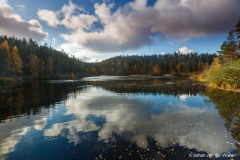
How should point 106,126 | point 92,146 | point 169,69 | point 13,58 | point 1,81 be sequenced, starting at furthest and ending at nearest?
1. point 169,69
2. point 13,58
3. point 1,81
4. point 106,126
5. point 92,146

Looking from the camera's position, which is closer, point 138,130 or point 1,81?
point 138,130

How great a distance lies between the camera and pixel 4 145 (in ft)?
28.1

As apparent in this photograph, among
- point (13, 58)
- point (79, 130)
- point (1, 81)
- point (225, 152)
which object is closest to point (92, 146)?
point (79, 130)

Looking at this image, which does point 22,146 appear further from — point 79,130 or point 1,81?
point 1,81

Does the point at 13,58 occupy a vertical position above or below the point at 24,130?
above

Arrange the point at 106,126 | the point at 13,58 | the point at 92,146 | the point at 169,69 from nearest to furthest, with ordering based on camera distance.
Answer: the point at 92,146 < the point at 106,126 < the point at 13,58 < the point at 169,69

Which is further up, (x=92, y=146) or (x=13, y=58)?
(x=13, y=58)

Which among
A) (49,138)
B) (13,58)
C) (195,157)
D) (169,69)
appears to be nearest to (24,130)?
(49,138)

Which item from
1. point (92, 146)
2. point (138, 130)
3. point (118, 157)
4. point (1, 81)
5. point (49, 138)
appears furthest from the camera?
point (1, 81)

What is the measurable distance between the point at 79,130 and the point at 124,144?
4.32 meters

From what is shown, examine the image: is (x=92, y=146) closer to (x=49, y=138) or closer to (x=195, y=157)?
(x=49, y=138)

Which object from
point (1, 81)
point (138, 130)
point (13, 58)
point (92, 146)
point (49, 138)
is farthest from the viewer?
point (13, 58)

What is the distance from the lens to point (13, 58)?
7344cm

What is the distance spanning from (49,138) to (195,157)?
960 cm
